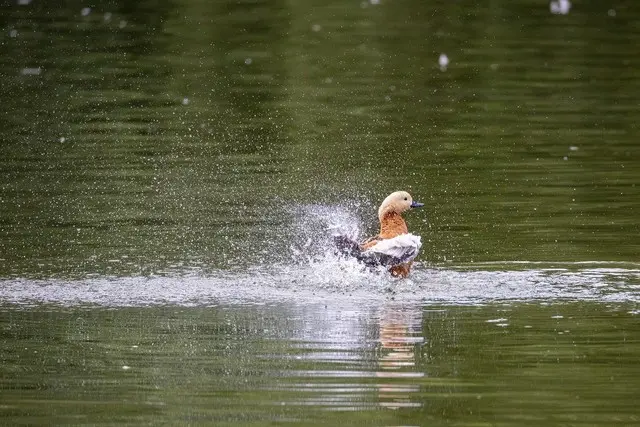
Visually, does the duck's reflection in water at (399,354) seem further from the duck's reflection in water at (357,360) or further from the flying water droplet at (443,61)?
the flying water droplet at (443,61)

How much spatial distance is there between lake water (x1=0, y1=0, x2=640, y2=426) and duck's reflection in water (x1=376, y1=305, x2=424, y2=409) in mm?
23

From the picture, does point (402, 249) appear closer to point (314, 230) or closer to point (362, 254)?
point (362, 254)

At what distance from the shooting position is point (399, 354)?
821 centimetres

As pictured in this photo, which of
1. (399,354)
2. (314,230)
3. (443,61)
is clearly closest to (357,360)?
(399,354)

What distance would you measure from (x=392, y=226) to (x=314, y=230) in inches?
74.5

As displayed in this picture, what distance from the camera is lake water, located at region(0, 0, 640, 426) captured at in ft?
24.8

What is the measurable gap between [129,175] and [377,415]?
776 centimetres

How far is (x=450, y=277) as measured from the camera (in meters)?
10.2

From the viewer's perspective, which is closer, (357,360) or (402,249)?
(357,360)

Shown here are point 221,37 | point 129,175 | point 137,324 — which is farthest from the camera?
point 221,37

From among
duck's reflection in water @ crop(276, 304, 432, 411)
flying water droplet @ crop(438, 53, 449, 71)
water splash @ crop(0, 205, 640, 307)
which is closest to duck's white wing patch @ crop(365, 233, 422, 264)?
water splash @ crop(0, 205, 640, 307)

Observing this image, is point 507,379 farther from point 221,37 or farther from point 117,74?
point 221,37

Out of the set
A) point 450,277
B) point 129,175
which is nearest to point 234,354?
point 450,277

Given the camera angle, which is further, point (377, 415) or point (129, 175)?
point (129, 175)
